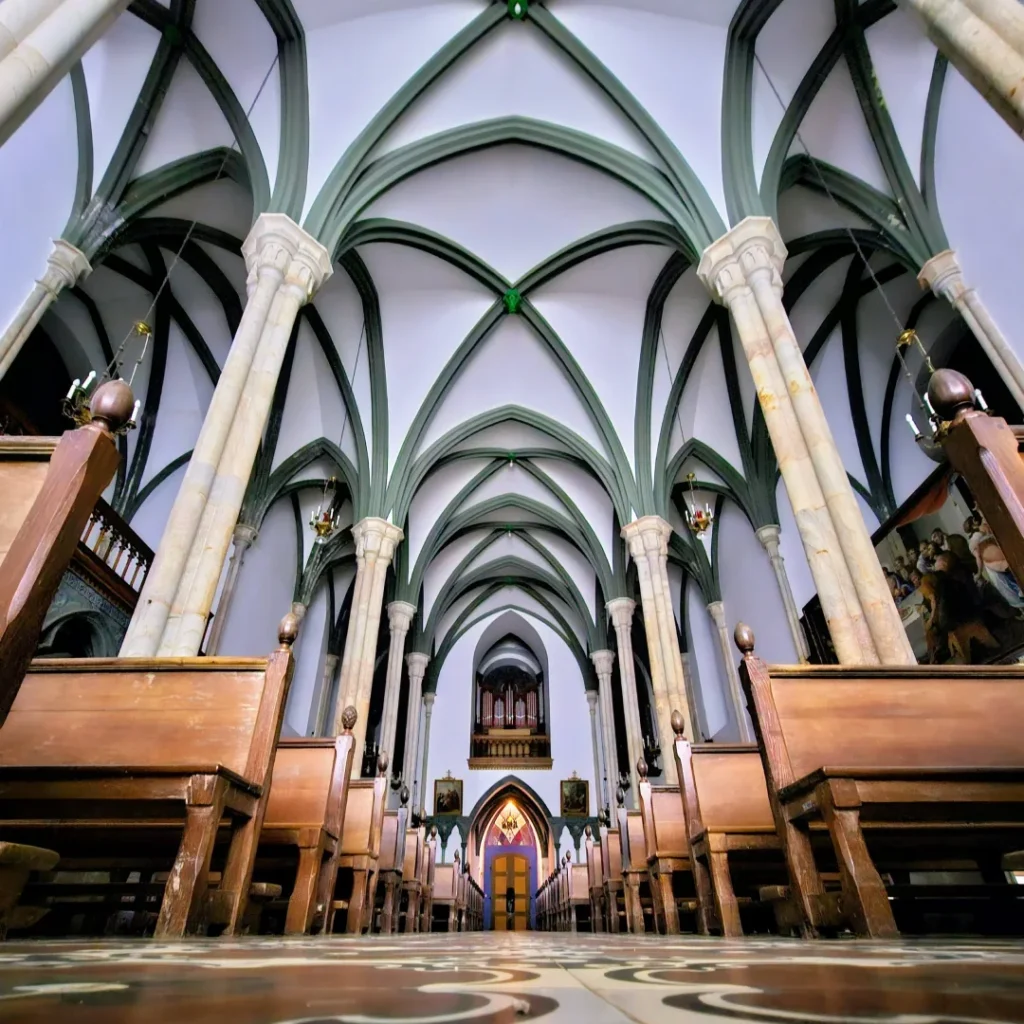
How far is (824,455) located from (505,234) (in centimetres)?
673

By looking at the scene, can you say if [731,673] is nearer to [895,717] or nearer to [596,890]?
[596,890]

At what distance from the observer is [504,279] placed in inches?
414

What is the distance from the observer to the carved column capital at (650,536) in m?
10.7

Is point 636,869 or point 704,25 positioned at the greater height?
point 704,25

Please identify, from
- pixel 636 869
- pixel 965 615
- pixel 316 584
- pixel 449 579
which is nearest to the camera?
pixel 636 869

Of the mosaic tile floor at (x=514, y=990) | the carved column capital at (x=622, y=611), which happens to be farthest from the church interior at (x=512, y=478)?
the carved column capital at (x=622, y=611)

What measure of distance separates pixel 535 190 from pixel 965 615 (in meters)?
8.18

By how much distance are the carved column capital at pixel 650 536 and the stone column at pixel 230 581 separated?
20.8ft

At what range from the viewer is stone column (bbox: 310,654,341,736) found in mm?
14797

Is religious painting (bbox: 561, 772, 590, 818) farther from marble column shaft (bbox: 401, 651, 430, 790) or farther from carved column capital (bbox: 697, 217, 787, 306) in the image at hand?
carved column capital (bbox: 697, 217, 787, 306)

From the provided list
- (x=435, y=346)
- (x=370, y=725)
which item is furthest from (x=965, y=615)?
(x=370, y=725)

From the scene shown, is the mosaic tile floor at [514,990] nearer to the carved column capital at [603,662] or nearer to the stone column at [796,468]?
the stone column at [796,468]

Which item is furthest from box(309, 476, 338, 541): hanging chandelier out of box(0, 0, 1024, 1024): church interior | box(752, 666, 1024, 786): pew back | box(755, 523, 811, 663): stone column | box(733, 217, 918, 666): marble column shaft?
box(752, 666, 1024, 786): pew back

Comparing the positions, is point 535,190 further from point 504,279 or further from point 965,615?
point 965,615
